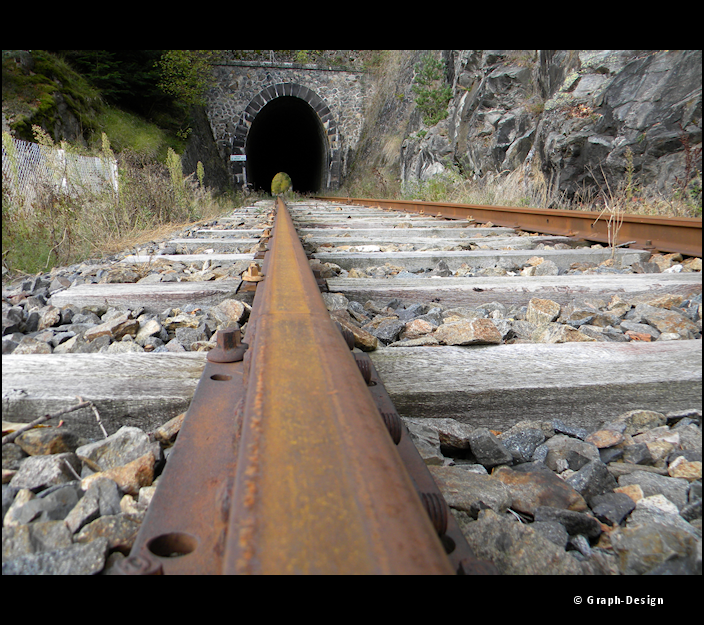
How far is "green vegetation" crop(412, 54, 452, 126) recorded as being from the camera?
43.2 ft

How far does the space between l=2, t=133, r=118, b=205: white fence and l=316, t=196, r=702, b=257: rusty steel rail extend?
4.27 meters

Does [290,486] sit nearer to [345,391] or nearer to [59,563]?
[345,391]

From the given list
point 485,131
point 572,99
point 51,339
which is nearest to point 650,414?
point 51,339

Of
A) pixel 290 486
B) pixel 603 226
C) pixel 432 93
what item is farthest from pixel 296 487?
pixel 432 93

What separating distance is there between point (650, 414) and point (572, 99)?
720cm

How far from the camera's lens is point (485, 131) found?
10.1 m

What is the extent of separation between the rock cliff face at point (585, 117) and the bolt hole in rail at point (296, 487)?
237 inches

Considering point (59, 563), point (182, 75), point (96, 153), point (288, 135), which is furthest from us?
point (288, 135)

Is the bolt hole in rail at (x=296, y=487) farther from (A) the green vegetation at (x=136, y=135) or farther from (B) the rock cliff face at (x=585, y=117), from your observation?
(A) the green vegetation at (x=136, y=135)

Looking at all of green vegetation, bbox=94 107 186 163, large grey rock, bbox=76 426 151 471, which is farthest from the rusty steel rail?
green vegetation, bbox=94 107 186 163

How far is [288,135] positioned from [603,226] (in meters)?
28.5

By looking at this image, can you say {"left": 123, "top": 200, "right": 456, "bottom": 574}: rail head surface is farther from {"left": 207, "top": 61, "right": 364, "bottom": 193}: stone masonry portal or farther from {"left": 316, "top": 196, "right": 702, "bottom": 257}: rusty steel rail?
{"left": 207, "top": 61, "right": 364, "bottom": 193}: stone masonry portal

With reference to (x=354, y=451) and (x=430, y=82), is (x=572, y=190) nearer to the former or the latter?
(x=354, y=451)

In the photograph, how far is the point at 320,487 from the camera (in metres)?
0.46
